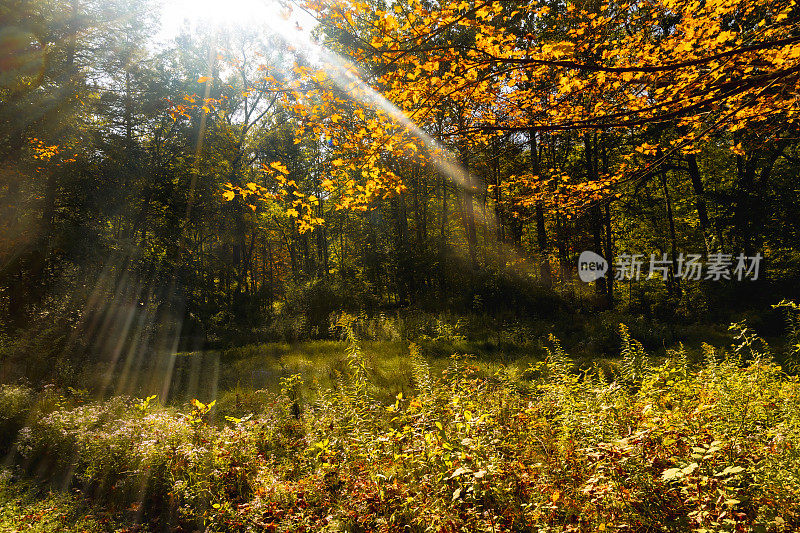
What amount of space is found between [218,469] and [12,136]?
11.0m

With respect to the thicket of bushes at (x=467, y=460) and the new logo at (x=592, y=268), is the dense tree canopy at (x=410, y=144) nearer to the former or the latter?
the new logo at (x=592, y=268)

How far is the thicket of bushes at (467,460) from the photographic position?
263 centimetres

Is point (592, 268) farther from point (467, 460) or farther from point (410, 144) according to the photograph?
point (467, 460)

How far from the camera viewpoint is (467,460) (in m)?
3.43

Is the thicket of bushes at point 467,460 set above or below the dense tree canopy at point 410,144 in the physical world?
below

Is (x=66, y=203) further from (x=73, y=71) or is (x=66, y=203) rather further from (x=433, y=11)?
(x=433, y=11)

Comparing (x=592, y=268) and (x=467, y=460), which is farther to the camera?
(x=592, y=268)

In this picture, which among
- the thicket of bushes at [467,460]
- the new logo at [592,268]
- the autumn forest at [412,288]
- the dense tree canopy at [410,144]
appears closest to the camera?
the thicket of bushes at [467,460]

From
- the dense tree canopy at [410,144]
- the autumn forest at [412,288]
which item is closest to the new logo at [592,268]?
the autumn forest at [412,288]

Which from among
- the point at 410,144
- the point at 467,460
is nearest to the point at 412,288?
the point at 410,144

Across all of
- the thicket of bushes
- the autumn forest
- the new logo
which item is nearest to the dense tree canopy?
the autumn forest

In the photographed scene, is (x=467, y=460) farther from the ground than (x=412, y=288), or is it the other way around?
(x=412, y=288)

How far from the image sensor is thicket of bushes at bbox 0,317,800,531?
2.63 m

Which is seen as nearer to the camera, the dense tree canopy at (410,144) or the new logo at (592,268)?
the dense tree canopy at (410,144)
